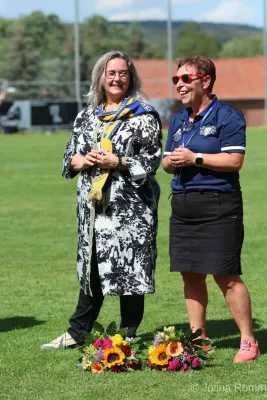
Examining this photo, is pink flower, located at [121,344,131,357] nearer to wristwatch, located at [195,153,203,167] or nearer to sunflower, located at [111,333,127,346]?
sunflower, located at [111,333,127,346]

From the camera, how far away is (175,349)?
6.09 metres

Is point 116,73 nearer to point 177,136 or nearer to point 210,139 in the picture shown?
point 177,136

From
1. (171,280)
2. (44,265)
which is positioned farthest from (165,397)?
(44,265)

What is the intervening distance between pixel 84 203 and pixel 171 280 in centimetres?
330

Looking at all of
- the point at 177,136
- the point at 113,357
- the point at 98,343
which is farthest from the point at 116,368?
the point at 177,136

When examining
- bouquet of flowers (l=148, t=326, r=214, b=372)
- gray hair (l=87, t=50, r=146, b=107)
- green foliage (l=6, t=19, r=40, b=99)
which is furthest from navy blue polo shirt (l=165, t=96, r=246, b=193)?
green foliage (l=6, t=19, r=40, b=99)

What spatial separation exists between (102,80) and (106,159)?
1.95ft

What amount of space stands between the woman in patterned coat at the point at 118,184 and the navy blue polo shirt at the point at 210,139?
12.4 inches

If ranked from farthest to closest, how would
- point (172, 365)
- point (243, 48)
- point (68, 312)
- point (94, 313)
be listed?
point (243, 48)
point (68, 312)
point (94, 313)
point (172, 365)

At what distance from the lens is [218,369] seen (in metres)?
6.13

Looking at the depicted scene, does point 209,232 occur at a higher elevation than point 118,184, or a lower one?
lower

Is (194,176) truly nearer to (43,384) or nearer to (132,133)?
(132,133)

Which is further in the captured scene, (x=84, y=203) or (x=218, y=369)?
(x=84, y=203)

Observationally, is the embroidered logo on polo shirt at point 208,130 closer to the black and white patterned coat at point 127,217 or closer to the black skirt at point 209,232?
the black skirt at point 209,232
